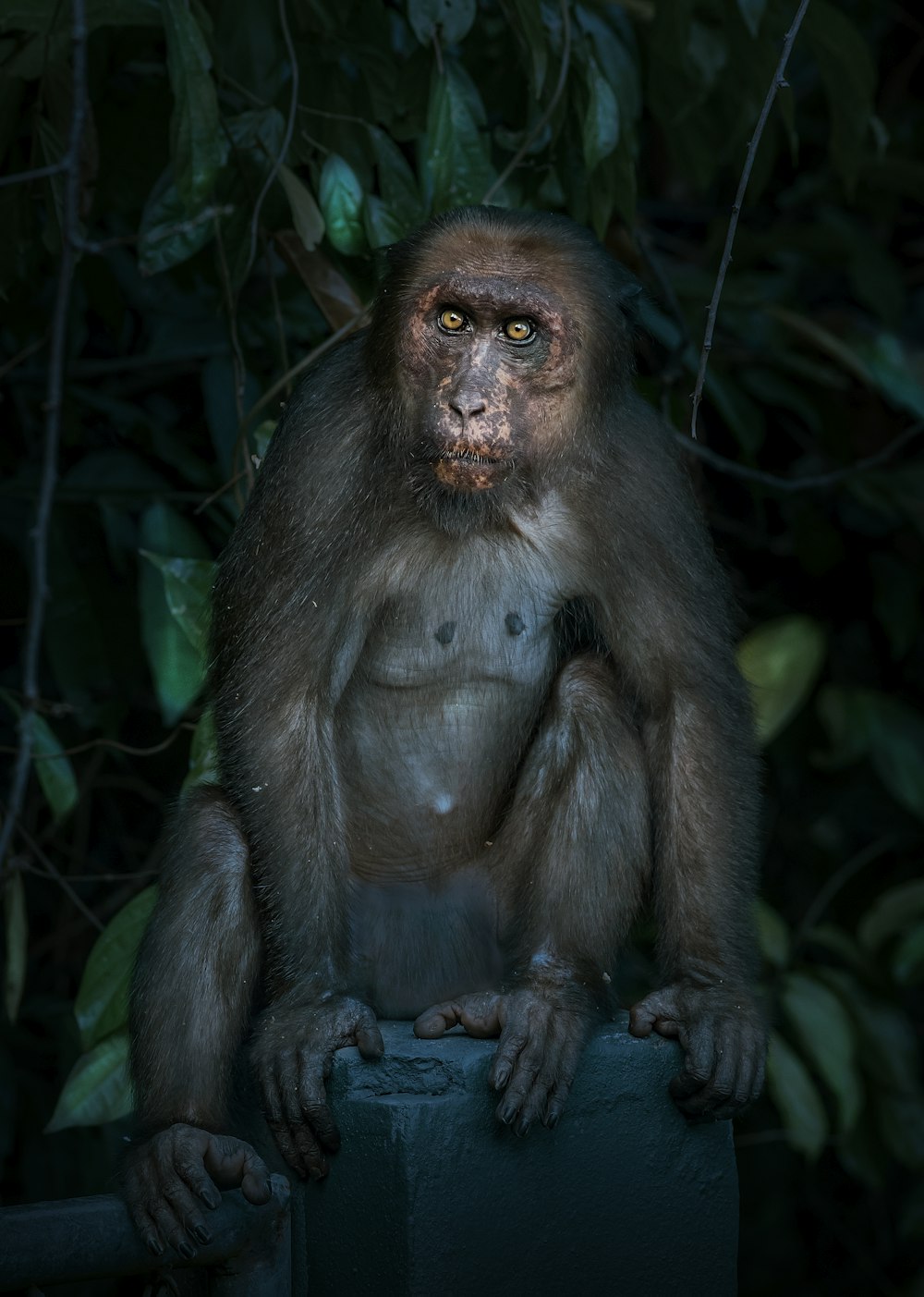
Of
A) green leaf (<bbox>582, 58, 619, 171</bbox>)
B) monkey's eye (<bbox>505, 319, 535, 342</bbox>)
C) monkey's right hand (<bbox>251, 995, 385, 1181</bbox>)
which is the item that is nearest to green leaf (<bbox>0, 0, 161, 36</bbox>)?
green leaf (<bbox>582, 58, 619, 171</bbox>)

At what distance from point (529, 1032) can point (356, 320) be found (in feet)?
5.89

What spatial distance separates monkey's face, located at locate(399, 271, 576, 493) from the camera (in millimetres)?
3174

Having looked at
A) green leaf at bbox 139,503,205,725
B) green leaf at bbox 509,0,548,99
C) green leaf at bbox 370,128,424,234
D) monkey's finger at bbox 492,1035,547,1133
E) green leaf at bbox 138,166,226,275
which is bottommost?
monkey's finger at bbox 492,1035,547,1133

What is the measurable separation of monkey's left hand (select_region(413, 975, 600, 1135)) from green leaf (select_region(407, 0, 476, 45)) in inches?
83.5

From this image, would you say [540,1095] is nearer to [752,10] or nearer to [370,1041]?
[370,1041]

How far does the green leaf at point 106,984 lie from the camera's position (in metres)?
3.78

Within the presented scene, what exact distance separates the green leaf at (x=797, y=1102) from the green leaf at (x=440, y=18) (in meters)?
3.11

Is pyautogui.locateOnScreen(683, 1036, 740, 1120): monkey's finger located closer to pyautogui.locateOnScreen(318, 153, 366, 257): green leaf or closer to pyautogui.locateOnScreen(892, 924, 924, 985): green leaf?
pyautogui.locateOnScreen(318, 153, 366, 257): green leaf

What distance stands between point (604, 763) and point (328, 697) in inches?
23.0

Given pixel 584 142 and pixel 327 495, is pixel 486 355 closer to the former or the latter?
pixel 327 495

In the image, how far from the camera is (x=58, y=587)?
4.96m

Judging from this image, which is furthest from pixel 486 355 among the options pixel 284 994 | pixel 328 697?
pixel 284 994

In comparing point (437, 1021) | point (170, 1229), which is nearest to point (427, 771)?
point (437, 1021)

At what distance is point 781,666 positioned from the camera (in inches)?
214
